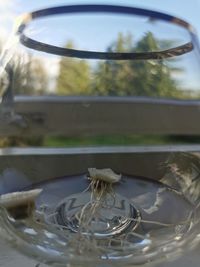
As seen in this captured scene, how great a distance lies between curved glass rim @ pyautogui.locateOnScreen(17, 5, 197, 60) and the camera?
0.97ft

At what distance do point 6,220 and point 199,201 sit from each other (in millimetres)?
124

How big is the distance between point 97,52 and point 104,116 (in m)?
0.15

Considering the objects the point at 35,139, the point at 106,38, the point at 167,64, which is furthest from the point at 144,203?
the point at 35,139

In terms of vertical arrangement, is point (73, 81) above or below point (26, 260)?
above

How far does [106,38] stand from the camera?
0.44 metres

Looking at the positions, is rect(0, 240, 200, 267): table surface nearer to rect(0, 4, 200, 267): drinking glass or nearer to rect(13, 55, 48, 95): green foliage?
rect(0, 4, 200, 267): drinking glass

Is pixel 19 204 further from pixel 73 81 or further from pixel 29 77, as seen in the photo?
pixel 73 81

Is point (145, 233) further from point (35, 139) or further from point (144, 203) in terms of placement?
point (35, 139)

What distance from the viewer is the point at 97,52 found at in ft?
1.24

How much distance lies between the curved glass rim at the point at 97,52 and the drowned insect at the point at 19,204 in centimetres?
11

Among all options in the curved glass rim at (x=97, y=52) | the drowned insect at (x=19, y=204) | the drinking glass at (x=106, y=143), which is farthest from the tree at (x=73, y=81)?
the drowned insect at (x=19, y=204)

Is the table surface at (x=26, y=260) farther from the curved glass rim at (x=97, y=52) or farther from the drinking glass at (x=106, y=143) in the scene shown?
the curved glass rim at (x=97, y=52)

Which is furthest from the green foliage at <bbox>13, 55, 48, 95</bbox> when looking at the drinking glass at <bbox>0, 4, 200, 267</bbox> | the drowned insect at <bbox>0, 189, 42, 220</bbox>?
the drowned insect at <bbox>0, 189, 42, 220</bbox>

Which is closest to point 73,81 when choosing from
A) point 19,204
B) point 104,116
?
point 104,116
